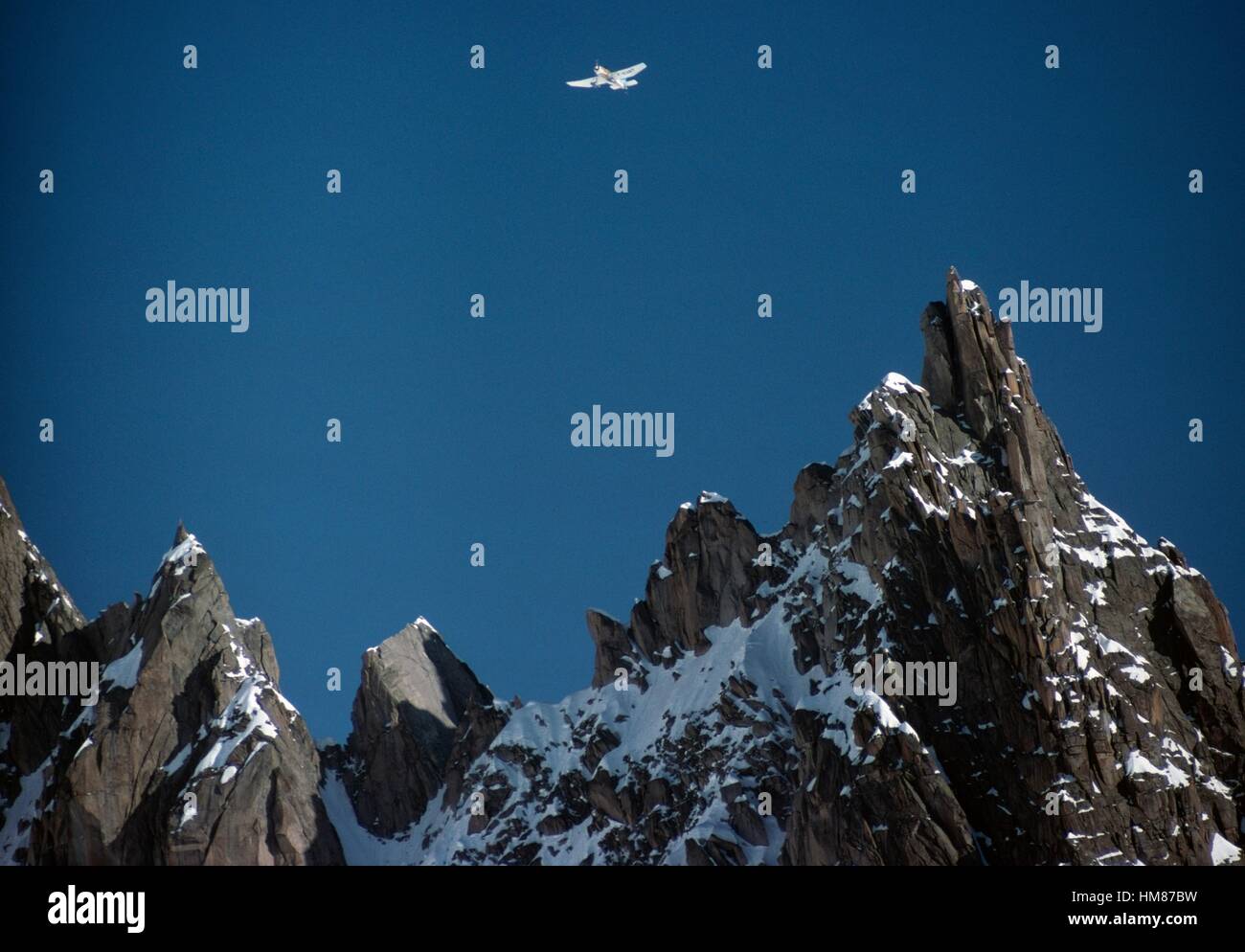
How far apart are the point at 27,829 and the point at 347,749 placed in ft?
83.3

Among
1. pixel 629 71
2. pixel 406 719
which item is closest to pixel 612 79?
pixel 629 71

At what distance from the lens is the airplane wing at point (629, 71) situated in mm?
66938

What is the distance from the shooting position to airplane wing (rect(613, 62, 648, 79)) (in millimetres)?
66938

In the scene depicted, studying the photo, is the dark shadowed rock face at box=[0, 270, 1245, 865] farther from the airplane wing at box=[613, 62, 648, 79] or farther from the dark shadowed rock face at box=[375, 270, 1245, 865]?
the airplane wing at box=[613, 62, 648, 79]

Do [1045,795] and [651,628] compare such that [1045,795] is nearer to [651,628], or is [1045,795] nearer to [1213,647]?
[1213,647]

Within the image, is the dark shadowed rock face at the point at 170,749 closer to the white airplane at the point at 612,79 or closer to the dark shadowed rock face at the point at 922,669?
the dark shadowed rock face at the point at 922,669

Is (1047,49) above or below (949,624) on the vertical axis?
above

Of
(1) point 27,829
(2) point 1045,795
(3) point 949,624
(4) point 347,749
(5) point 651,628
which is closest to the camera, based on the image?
(2) point 1045,795

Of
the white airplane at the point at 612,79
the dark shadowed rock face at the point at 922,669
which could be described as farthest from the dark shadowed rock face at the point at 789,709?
the white airplane at the point at 612,79

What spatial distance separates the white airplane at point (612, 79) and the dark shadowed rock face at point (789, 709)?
28410 mm

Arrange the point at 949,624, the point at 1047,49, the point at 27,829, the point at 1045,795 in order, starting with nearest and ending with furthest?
1. the point at 1047,49
2. the point at 1045,795
3. the point at 949,624
4. the point at 27,829

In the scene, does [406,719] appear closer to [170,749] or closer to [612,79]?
[170,749]
